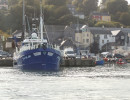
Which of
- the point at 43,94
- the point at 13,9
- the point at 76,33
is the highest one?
the point at 13,9

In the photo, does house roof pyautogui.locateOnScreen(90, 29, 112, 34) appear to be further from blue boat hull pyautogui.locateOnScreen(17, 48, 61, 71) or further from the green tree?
blue boat hull pyautogui.locateOnScreen(17, 48, 61, 71)

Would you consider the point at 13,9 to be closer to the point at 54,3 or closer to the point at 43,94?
the point at 54,3

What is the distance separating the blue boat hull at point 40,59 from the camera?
Result: 209 feet

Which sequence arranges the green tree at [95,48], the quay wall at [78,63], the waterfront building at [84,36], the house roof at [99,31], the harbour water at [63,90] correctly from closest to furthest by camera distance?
the harbour water at [63,90] < the quay wall at [78,63] < the green tree at [95,48] < the waterfront building at [84,36] < the house roof at [99,31]

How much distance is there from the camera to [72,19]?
171 m

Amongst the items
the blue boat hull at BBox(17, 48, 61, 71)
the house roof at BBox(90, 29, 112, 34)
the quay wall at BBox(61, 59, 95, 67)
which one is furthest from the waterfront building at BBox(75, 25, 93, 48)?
the blue boat hull at BBox(17, 48, 61, 71)

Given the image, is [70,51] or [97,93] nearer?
[97,93]

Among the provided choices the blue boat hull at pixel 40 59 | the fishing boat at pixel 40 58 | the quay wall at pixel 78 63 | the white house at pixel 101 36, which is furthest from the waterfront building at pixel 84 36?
the blue boat hull at pixel 40 59

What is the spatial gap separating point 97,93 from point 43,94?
15.3 feet

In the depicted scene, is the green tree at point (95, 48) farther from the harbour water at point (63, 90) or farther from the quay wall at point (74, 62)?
the harbour water at point (63, 90)

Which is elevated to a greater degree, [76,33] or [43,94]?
[76,33]

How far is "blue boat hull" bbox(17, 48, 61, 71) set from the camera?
63656 mm

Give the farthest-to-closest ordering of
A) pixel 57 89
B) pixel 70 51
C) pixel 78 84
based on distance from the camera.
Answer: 1. pixel 70 51
2. pixel 78 84
3. pixel 57 89

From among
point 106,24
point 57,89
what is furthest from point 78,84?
point 106,24
